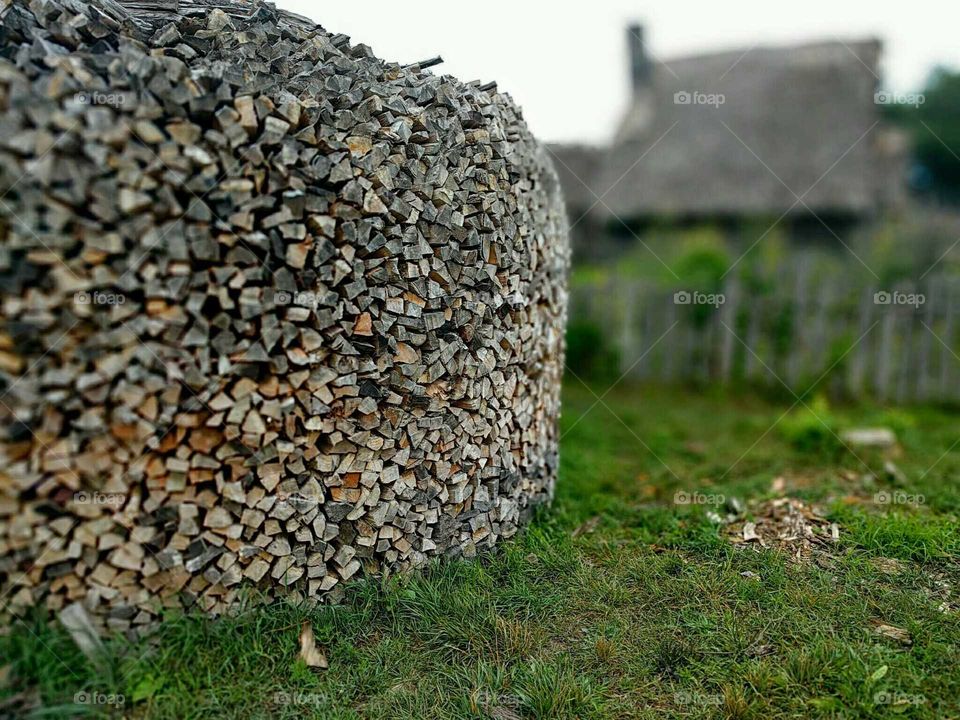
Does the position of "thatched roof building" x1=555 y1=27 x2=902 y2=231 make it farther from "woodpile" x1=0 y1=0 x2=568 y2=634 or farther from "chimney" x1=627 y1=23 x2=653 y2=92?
"woodpile" x1=0 y1=0 x2=568 y2=634

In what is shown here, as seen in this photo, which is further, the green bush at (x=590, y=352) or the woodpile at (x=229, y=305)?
the green bush at (x=590, y=352)

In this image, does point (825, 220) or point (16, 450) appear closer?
point (16, 450)

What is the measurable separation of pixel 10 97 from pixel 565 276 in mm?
3208

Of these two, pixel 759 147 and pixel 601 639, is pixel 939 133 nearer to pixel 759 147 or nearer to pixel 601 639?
pixel 759 147

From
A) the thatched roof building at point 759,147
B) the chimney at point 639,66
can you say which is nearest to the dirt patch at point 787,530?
the thatched roof building at point 759,147

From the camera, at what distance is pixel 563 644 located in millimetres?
2900

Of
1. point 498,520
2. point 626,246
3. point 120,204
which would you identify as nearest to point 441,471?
point 498,520

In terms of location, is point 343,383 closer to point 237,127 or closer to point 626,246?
point 237,127

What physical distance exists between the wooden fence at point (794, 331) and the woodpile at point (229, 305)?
16.1 ft

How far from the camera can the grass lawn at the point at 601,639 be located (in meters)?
2.51

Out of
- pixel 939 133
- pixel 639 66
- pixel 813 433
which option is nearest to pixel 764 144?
pixel 639 66

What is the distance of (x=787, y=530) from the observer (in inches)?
147

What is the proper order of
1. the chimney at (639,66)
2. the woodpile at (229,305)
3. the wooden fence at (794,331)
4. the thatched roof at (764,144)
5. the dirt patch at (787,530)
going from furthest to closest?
1. the chimney at (639,66)
2. the thatched roof at (764,144)
3. the wooden fence at (794,331)
4. the dirt patch at (787,530)
5. the woodpile at (229,305)

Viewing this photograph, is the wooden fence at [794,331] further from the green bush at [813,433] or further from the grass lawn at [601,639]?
the grass lawn at [601,639]
